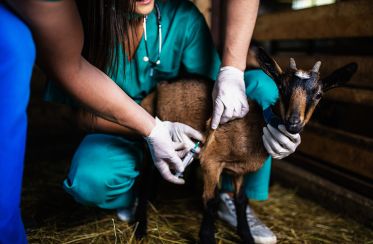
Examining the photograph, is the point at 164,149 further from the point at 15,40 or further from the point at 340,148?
the point at 340,148

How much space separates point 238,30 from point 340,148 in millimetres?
1258

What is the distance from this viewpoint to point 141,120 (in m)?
1.53

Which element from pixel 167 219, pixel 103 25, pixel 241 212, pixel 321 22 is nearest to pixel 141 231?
pixel 167 219

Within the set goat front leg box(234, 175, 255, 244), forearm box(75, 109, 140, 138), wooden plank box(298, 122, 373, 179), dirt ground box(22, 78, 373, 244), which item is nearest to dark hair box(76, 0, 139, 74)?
forearm box(75, 109, 140, 138)

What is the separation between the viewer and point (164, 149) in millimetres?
1626

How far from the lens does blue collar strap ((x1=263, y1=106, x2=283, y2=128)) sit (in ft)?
5.53

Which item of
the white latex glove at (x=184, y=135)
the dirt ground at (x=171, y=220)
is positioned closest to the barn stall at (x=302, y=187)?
the dirt ground at (x=171, y=220)

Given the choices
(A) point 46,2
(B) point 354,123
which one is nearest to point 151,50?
(A) point 46,2

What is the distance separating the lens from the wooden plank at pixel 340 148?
7.50ft

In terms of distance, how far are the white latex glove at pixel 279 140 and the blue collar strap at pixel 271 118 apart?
0.02 metres

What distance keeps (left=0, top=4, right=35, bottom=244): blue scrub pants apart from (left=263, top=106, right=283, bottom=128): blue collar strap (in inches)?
44.2

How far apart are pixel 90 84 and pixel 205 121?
30.1 inches

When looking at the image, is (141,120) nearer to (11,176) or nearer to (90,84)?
(90,84)

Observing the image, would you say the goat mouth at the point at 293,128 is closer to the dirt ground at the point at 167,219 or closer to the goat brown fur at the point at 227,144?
the goat brown fur at the point at 227,144
